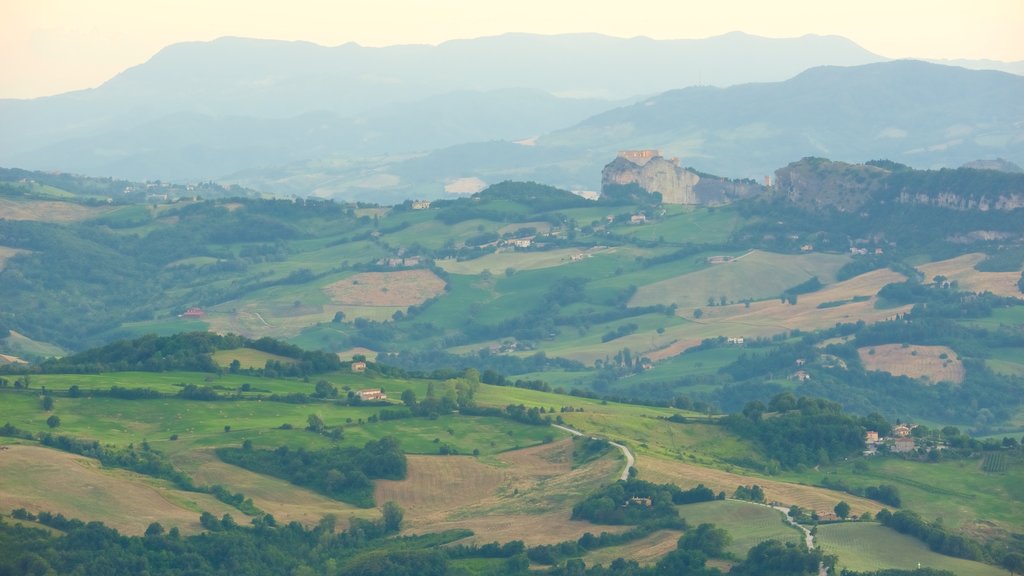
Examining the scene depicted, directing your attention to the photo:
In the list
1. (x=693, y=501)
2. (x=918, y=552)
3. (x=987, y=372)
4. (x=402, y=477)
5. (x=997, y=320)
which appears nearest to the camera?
(x=918, y=552)

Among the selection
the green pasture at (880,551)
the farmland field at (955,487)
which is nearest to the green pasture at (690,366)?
the farmland field at (955,487)

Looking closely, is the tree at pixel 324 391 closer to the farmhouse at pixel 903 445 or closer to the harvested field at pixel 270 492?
the harvested field at pixel 270 492

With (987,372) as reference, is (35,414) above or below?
above

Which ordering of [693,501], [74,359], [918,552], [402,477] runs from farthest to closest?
1. [74,359]
2. [402,477]
3. [693,501]
4. [918,552]

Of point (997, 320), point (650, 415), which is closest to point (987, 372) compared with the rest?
point (997, 320)

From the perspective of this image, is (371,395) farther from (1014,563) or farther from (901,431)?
(1014,563)

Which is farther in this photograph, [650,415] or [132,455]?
[650,415]

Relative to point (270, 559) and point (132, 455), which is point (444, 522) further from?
point (132, 455)
